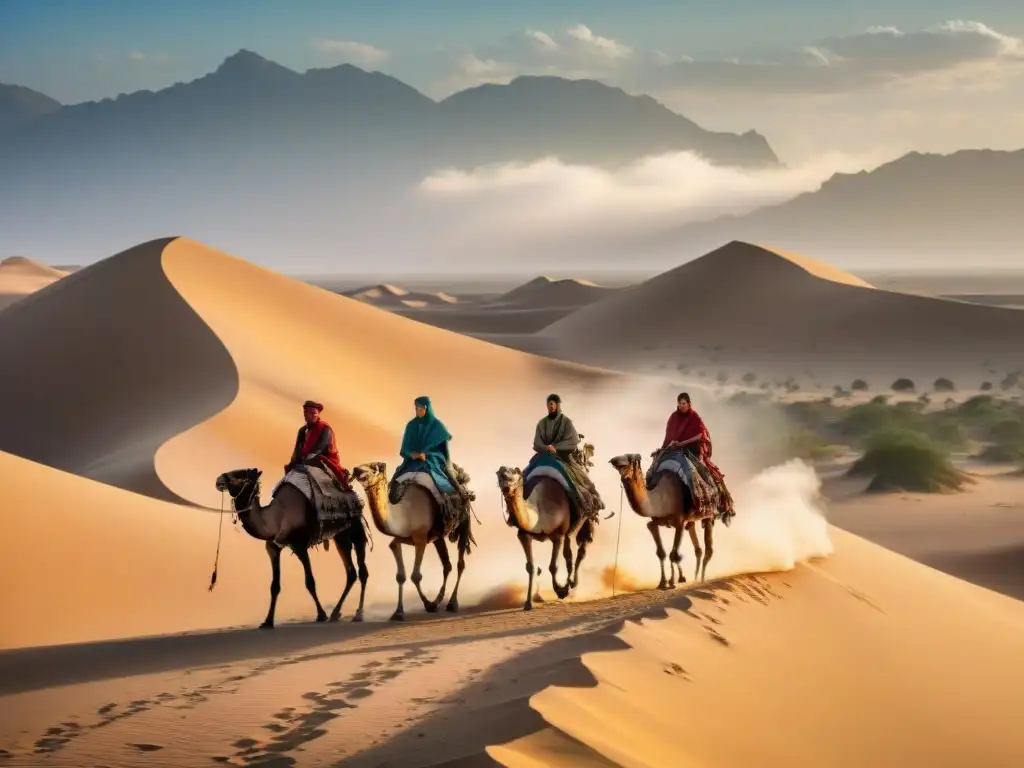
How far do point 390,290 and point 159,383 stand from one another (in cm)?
12311

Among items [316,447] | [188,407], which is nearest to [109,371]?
[188,407]

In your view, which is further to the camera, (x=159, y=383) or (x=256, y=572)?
(x=159, y=383)

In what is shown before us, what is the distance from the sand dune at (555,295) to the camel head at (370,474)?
4941 inches

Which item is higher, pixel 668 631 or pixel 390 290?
pixel 390 290

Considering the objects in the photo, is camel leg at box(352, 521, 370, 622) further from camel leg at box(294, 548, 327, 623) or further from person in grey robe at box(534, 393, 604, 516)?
person in grey robe at box(534, 393, 604, 516)

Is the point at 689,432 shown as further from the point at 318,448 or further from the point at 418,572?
the point at 318,448

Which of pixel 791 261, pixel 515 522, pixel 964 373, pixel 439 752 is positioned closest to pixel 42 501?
pixel 515 522

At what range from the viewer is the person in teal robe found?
14.9m

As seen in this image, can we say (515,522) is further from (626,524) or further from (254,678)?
(626,524)

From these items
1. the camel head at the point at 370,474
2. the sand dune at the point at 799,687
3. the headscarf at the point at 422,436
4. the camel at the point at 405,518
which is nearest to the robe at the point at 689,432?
the sand dune at the point at 799,687

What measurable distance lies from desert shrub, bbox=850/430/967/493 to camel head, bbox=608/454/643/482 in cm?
2031

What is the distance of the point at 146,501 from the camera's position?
21375mm

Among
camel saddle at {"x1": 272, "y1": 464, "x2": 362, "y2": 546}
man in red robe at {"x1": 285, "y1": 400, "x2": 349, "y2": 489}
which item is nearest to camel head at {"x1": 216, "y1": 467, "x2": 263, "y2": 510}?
camel saddle at {"x1": 272, "y1": 464, "x2": 362, "y2": 546}

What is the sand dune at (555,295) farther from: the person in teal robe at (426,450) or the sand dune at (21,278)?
the person in teal robe at (426,450)
